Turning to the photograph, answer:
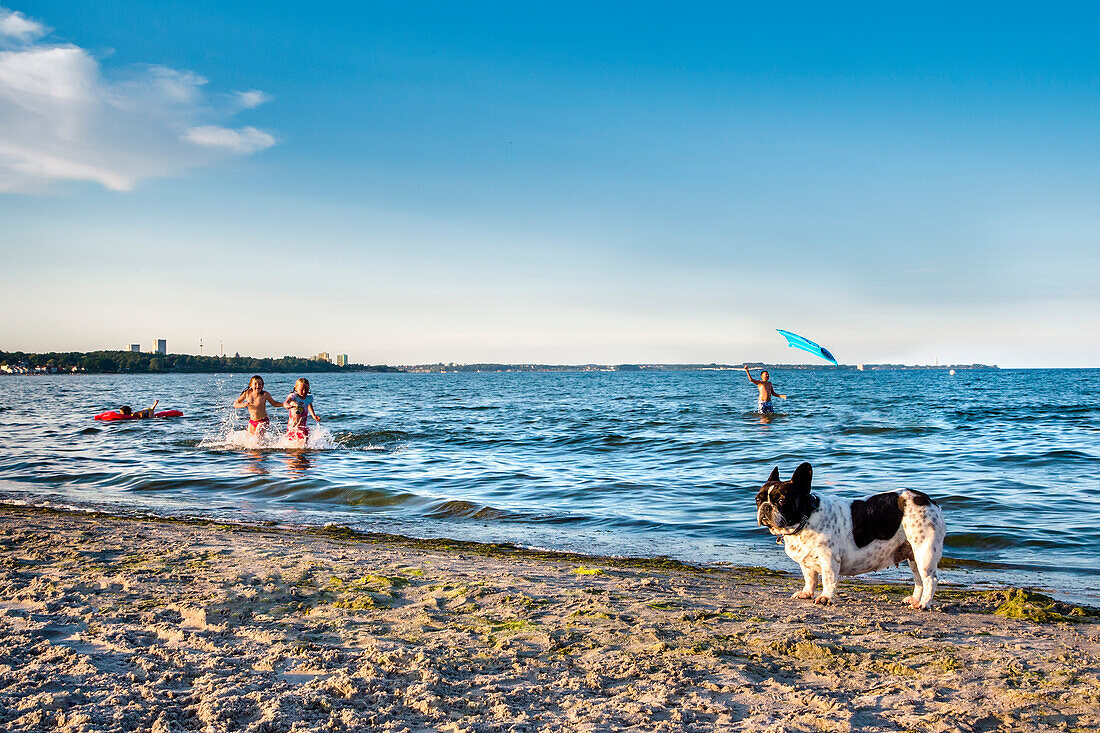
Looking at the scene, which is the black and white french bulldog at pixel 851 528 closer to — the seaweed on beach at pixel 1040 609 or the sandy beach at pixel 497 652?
the sandy beach at pixel 497 652

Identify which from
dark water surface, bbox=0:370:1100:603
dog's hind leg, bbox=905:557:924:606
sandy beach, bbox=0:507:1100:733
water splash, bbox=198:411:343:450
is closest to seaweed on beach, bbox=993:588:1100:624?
sandy beach, bbox=0:507:1100:733

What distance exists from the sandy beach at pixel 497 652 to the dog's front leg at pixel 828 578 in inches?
5.3

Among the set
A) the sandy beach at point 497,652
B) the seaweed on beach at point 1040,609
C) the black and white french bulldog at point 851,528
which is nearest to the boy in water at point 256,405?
the sandy beach at point 497,652

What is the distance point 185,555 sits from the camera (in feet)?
22.4

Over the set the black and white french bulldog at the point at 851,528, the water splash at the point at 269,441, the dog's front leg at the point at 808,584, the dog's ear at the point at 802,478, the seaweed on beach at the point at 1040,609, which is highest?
the dog's ear at the point at 802,478

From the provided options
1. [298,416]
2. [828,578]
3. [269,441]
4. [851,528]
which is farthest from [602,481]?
[269,441]

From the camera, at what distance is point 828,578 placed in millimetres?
5523

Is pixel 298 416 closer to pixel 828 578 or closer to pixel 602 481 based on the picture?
pixel 602 481

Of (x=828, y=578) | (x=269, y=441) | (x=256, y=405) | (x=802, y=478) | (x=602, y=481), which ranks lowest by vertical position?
(x=269, y=441)

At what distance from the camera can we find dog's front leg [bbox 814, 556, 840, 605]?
17.9 ft

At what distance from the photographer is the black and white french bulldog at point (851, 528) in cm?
527

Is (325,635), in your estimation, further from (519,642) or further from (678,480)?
(678,480)

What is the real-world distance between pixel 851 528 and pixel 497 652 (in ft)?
9.35

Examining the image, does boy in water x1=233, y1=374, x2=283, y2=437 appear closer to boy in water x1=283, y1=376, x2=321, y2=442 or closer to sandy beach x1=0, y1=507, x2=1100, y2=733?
boy in water x1=283, y1=376, x2=321, y2=442
